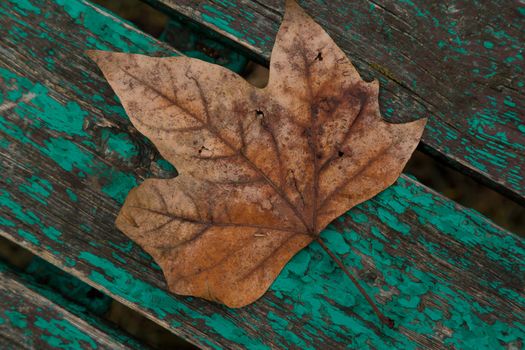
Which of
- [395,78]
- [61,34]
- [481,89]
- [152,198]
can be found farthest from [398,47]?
[61,34]

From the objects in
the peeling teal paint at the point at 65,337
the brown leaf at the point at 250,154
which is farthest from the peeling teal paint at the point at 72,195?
the peeling teal paint at the point at 65,337

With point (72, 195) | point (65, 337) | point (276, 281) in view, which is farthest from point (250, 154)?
point (65, 337)

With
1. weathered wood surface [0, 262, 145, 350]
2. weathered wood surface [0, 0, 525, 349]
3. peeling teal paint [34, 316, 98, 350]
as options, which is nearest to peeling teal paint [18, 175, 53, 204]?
weathered wood surface [0, 0, 525, 349]

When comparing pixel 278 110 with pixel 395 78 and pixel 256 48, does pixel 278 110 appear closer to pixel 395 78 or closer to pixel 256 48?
pixel 256 48

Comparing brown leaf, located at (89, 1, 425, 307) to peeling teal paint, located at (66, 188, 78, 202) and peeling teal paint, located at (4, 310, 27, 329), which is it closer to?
peeling teal paint, located at (66, 188, 78, 202)

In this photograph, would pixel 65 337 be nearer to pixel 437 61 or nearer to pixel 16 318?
pixel 16 318

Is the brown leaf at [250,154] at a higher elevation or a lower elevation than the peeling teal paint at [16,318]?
higher

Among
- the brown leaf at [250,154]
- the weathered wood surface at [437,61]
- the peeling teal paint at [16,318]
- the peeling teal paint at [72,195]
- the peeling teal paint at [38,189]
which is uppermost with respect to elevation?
the weathered wood surface at [437,61]

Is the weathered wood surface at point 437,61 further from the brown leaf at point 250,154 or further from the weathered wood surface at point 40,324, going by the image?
the weathered wood surface at point 40,324
